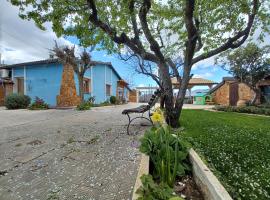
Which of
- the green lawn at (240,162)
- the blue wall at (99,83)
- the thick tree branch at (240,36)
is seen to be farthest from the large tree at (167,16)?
the blue wall at (99,83)

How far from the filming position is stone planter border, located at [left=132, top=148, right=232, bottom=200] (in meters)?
1.98

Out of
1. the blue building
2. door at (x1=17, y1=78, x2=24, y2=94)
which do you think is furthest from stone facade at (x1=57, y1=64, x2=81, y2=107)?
door at (x1=17, y1=78, x2=24, y2=94)

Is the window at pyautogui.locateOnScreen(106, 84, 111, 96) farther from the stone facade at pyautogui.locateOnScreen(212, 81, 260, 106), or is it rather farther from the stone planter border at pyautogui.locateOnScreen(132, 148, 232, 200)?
the stone planter border at pyautogui.locateOnScreen(132, 148, 232, 200)

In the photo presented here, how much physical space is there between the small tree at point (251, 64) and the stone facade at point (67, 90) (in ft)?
40.3

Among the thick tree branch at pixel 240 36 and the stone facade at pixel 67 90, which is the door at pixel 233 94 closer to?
the stone facade at pixel 67 90

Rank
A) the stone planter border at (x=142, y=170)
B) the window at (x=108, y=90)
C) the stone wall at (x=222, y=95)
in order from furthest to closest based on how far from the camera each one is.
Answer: the window at (x=108, y=90)
the stone wall at (x=222, y=95)
the stone planter border at (x=142, y=170)

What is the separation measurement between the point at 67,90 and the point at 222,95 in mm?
17314

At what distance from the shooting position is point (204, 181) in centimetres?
241

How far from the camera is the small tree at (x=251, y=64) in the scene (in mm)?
16688

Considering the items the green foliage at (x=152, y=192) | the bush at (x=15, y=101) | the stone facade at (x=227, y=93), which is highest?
the stone facade at (x=227, y=93)

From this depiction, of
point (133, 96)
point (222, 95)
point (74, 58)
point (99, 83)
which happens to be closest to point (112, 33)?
point (74, 58)

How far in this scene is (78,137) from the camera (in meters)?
5.61

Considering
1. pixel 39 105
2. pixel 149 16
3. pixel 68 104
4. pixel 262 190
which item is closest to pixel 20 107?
pixel 39 105

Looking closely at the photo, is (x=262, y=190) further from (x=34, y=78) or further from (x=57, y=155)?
(x=34, y=78)
